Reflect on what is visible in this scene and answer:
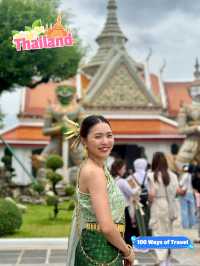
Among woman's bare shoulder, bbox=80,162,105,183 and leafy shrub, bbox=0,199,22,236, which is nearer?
woman's bare shoulder, bbox=80,162,105,183

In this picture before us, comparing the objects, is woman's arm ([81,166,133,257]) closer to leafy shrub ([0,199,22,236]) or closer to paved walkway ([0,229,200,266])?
paved walkway ([0,229,200,266])

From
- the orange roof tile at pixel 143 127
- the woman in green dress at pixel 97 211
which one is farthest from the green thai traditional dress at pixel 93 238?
the orange roof tile at pixel 143 127

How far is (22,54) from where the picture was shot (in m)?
9.30

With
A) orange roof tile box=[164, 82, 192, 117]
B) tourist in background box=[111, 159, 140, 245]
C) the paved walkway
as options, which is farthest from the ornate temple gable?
tourist in background box=[111, 159, 140, 245]

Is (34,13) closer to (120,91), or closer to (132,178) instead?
(132,178)

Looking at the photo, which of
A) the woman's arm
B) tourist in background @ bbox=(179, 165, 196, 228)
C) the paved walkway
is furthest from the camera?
tourist in background @ bbox=(179, 165, 196, 228)

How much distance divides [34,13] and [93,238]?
7611mm

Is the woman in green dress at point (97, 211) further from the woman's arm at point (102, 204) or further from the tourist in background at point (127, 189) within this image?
the tourist in background at point (127, 189)

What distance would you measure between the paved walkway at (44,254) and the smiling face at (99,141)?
3.68 m

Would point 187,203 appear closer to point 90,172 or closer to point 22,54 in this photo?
point 22,54

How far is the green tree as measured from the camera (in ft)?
31.8

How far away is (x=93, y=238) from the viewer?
8.67ft

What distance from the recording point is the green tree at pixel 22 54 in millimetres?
9695

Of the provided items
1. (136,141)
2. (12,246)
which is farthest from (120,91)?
(12,246)
